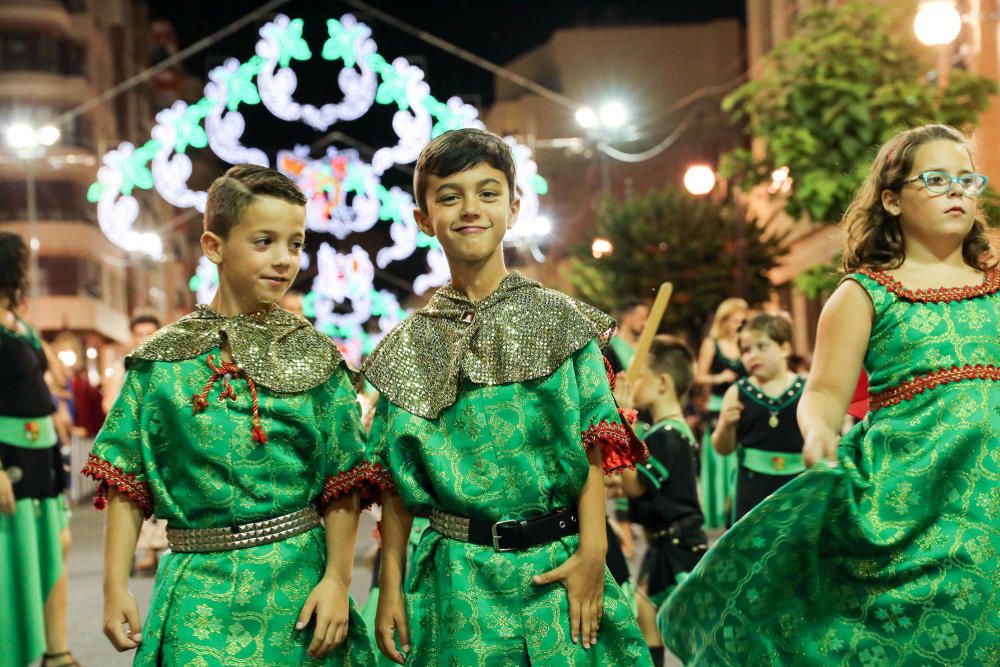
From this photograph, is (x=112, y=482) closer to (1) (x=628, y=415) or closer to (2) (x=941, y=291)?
(1) (x=628, y=415)

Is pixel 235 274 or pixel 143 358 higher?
pixel 235 274

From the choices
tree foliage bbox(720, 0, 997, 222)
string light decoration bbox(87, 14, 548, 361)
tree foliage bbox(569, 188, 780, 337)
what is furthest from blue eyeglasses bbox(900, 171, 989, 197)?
tree foliage bbox(569, 188, 780, 337)

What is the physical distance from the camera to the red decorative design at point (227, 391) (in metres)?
3.67

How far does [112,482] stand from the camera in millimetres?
3676

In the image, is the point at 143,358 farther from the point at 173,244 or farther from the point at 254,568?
the point at 173,244

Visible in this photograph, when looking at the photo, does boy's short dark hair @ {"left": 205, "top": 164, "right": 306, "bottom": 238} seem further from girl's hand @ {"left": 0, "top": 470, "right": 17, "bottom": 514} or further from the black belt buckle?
girl's hand @ {"left": 0, "top": 470, "right": 17, "bottom": 514}

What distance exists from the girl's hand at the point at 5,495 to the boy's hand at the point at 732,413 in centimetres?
361

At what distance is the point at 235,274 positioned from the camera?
3842 mm

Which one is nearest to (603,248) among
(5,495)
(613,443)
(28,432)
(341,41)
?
(341,41)

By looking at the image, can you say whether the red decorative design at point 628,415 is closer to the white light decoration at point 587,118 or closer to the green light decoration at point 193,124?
the green light decoration at point 193,124

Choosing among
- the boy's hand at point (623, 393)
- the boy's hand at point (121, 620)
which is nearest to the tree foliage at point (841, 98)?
the boy's hand at point (623, 393)

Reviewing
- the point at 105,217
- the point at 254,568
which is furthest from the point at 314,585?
the point at 105,217

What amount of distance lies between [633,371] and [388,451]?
7.53 feet

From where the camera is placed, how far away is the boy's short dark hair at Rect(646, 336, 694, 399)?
22.6ft
